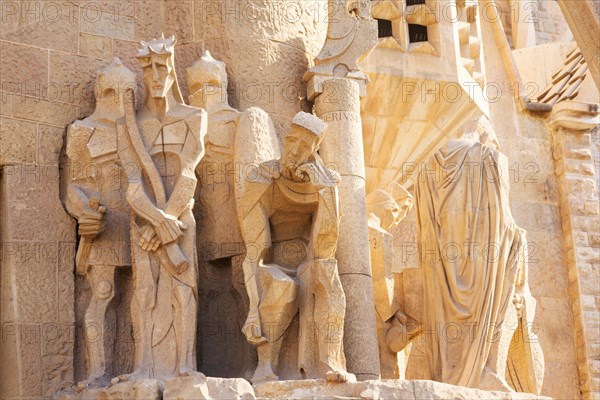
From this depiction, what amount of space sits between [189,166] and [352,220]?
1.18 meters

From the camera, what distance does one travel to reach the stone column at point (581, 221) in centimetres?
1248

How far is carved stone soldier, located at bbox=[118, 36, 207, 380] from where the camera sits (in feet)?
32.3

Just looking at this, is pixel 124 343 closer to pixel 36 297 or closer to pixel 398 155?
pixel 36 297

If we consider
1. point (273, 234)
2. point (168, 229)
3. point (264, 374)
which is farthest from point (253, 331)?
point (168, 229)

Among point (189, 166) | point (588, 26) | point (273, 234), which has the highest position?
point (588, 26)

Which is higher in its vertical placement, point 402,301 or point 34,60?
point 34,60

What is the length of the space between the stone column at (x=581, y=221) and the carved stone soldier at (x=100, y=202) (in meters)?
4.10

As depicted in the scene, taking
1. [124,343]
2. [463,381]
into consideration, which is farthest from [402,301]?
[124,343]

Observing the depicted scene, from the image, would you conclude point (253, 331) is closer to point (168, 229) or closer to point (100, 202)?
point (168, 229)

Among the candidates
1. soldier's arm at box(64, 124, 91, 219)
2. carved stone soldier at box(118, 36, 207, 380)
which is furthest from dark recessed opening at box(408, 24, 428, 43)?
soldier's arm at box(64, 124, 91, 219)

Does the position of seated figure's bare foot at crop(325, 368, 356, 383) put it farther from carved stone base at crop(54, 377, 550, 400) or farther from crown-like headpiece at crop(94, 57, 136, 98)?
crown-like headpiece at crop(94, 57, 136, 98)

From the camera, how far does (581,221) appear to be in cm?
1295

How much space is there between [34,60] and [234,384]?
2902mm

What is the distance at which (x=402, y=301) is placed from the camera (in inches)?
432
